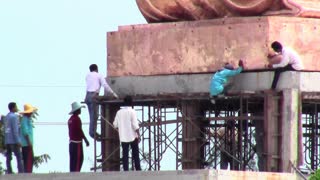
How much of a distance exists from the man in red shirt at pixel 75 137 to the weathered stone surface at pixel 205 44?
3652 mm

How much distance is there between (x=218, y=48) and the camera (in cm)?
4912

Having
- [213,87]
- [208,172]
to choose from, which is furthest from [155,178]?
[213,87]

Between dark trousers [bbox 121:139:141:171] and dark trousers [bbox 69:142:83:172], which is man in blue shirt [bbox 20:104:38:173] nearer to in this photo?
dark trousers [bbox 69:142:83:172]

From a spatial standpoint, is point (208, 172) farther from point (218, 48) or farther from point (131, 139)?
point (218, 48)

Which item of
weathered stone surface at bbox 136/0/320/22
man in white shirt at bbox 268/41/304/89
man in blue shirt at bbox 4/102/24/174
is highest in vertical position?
weathered stone surface at bbox 136/0/320/22

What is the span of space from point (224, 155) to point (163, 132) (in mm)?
2668

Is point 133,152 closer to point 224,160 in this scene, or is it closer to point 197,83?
point 197,83

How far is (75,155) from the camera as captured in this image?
4675 centimetres

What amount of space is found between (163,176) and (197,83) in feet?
17.8

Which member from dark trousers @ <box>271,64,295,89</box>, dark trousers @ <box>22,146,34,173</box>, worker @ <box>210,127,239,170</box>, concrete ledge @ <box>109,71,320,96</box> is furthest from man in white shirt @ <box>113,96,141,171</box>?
worker @ <box>210,127,239,170</box>

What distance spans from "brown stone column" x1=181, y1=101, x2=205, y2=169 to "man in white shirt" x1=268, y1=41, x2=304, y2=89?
2.00m

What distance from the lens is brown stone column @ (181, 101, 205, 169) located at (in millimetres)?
49156

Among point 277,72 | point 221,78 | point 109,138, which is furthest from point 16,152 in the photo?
point 277,72

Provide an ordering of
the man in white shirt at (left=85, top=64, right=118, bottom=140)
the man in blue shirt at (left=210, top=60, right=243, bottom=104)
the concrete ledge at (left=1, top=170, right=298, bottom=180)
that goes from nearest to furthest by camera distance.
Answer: the concrete ledge at (left=1, top=170, right=298, bottom=180)
the man in blue shirt at (left=210, top=60, right=243, bottom=104)
the man in white shirt at (left=85, top=64, right=118, bottom=140)
